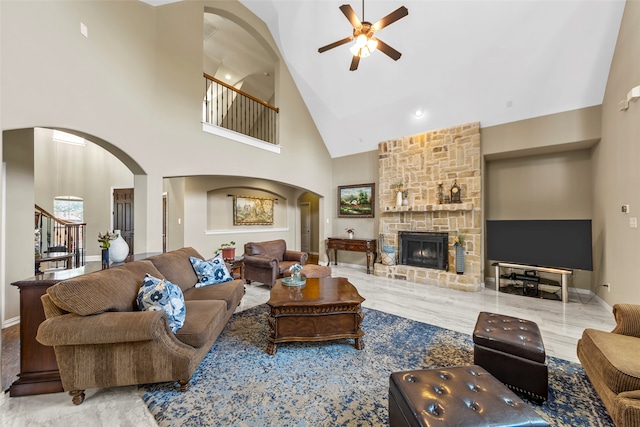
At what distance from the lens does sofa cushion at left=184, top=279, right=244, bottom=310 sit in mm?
2824

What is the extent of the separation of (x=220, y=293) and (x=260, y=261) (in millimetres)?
1621

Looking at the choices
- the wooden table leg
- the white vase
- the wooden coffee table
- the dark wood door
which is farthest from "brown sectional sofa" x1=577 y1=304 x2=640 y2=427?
the dark wood door

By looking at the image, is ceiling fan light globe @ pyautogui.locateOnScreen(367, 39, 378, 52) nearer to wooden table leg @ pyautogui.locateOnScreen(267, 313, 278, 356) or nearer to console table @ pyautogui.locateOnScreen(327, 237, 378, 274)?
wooden table leg @ pyautogui.locateOnScreen(267, 313, 278, 356)

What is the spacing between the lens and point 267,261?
14.6 ft

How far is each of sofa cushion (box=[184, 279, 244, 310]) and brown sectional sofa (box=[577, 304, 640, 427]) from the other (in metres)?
3.08

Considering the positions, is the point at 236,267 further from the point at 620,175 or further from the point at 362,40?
the point at 620,175

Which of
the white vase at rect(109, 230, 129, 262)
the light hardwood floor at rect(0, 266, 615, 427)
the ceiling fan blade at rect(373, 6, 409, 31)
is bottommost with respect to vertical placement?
the light hardwood floor at rect(0, 266, 615, 427)

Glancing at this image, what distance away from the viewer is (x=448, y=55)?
417cm

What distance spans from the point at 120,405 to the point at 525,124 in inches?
250

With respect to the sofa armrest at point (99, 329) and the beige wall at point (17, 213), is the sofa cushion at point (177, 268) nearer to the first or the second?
the sofa armrest at point (99, 329)

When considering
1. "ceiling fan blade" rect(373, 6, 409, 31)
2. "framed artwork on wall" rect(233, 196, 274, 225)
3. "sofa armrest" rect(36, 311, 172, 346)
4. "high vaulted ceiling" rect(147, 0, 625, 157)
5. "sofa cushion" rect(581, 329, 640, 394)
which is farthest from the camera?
"framed artwork on wall" rect(233, 196, 274, 225)

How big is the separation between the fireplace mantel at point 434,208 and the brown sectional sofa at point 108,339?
4.66 metres

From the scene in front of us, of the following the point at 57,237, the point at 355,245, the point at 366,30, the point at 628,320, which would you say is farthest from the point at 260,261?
the point at 57,237

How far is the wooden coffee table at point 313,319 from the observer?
2482mm
